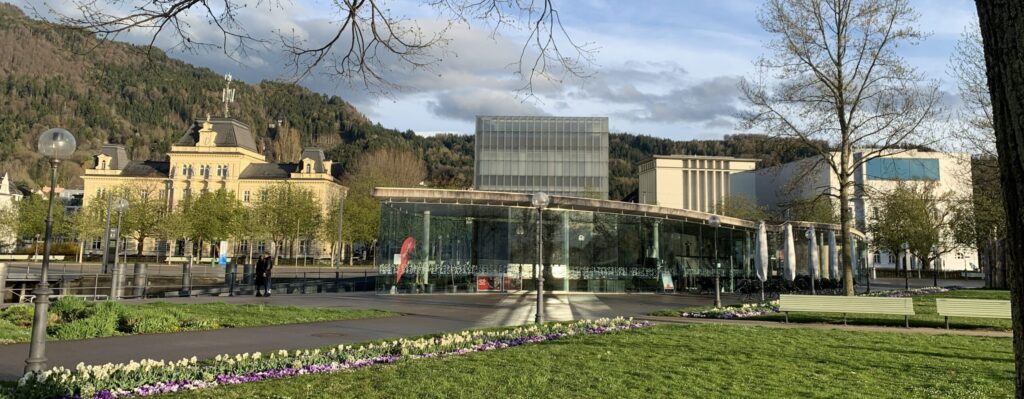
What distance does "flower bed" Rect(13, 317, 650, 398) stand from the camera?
6.70m

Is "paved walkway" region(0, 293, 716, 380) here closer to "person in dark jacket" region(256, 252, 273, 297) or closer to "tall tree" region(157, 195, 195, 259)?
"person in dark jacket" region(256, 252, 273, 297)

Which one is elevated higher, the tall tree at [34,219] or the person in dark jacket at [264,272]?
the tall tree at [34,219]

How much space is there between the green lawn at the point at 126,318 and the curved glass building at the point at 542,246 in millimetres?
10707

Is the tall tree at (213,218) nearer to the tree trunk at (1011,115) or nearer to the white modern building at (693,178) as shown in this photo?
the white modern building at (693,178)

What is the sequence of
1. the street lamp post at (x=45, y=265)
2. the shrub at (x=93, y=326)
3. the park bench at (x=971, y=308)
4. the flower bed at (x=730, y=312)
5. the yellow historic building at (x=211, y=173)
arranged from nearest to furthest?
the street lamp post at (x=45, y=265) < the shrub at (x=93, y=326) < the park bench at (x=971, y=308) < the flower bed at (x=730, y=312) < the yellow historic building at (x=211, y=173)

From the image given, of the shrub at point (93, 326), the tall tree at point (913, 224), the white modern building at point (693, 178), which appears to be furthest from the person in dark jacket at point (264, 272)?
the white modern building at point (693, 178)

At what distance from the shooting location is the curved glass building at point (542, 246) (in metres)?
27.5

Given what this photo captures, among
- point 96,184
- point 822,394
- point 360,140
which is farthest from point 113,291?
point 360,140

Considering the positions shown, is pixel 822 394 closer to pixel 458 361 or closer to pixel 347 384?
pixel 458 361

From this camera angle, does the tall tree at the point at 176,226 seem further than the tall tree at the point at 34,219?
No

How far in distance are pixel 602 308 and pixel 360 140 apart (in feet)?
552

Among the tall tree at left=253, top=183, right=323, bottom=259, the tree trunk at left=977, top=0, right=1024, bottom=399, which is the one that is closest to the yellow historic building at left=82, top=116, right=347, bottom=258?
the tall tree at left=253, top=183, right=323, bottom=259

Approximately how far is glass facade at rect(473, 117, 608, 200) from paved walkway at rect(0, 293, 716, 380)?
220 ft

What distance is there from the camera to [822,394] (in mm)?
7133
